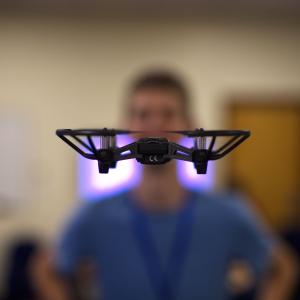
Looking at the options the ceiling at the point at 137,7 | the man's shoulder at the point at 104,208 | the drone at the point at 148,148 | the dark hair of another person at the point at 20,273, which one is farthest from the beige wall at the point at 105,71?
the drone at the point at 148,148

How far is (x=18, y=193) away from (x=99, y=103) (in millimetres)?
726

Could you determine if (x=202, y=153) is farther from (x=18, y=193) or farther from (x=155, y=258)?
(x=18, y=193)

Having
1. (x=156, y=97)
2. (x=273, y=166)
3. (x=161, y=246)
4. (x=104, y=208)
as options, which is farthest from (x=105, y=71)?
(x=156, y=97)

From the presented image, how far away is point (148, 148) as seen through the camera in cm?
17

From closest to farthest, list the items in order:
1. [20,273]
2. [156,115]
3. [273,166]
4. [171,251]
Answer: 1. [156,115]
2. [171,251]
3. [20,273]
4. [273,166]

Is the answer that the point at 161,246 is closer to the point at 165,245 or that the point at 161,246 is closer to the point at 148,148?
the point at 165,245

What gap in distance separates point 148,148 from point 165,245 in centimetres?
58

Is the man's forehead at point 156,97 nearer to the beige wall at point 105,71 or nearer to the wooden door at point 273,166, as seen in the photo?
the beige wall at point 105,71

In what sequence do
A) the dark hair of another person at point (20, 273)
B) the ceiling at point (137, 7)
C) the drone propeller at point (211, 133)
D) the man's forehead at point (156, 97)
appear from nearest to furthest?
the drone propeller at point (211, 133)
the man's forehead at point (156, 97)
the ceiling at point (137, 7)
the dark hair of another person at point (20, 273)

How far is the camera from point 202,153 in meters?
0.16

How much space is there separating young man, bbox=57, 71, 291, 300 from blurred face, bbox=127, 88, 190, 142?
8.2 inches

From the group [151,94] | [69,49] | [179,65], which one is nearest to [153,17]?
[179,65]

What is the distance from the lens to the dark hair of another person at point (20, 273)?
101 inches

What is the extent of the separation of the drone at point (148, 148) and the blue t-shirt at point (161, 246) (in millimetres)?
515
